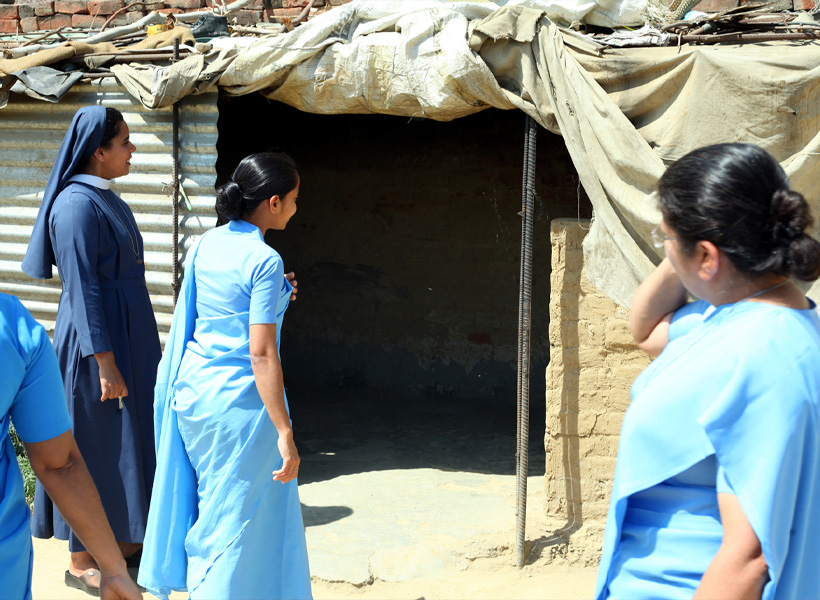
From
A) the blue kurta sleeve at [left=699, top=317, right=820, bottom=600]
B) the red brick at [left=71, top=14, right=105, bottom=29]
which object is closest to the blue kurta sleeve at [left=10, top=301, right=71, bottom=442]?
the blue kurta sleeve at [left=699, top=317, right=820, bottom=600]

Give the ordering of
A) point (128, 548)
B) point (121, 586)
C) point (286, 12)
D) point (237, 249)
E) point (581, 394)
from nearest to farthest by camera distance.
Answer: point (121, 586)
point (237, 249)
point (128, 548)
point (581, 394)
point (286, 12)

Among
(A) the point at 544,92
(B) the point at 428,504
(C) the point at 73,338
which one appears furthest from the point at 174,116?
(B) the point at 428,504

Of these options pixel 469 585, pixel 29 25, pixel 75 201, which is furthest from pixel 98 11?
pixel 469 585

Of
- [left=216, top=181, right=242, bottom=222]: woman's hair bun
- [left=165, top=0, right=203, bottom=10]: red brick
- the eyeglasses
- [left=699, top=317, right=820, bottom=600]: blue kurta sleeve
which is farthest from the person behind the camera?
[left=165, top=0, right=203, bottom=10]: red brick

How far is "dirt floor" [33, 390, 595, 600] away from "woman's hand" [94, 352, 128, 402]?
40.1 inches

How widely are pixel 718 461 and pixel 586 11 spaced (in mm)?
3272

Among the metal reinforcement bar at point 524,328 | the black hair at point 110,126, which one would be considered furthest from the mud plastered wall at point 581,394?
the black hair at point 110,126

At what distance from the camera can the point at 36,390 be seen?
1.64 metres

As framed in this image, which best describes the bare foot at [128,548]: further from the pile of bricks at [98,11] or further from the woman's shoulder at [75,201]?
the pile of bricks at [98,11]

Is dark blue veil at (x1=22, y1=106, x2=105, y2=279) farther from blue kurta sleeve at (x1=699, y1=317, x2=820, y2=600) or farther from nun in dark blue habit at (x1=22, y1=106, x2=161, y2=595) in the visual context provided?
blue kurta sleeve at (x1=699, y1=317, x2=820, y2=600)

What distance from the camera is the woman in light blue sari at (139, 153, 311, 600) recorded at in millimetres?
2725

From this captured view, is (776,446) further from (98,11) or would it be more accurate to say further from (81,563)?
(98,11)

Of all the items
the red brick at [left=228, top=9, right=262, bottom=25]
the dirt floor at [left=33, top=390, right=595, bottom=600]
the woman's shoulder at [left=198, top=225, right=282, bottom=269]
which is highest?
the red brick at [left=228, top=9, right=262, bottom=25]

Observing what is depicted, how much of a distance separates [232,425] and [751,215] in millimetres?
1919
